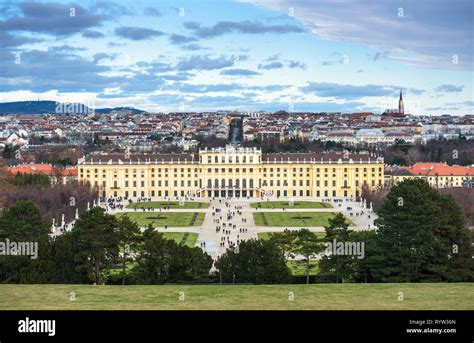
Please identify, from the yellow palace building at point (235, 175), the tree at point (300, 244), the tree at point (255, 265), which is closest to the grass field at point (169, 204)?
the yellow palace building at point (235, 175)

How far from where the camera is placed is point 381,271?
23828 mm

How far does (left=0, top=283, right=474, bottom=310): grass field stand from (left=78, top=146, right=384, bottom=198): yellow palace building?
60.1 m

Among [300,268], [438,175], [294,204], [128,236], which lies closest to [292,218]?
[294,204]

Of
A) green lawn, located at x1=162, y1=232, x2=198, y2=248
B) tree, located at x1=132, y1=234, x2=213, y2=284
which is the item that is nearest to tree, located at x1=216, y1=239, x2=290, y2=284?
tree, located at x1=132, y1=234, x2=213, y2=284

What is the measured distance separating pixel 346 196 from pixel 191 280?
52245 mm

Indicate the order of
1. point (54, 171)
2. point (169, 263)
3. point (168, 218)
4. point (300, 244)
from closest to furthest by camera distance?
point (169, 263)
point (300, 244)
point (168, 218)
point (54, 171)

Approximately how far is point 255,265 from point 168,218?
29.3 meters

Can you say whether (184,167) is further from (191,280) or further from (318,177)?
(191,280)

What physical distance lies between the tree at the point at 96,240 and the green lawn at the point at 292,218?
78.0ft

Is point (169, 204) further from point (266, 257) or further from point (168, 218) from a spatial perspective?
point (266, 257)

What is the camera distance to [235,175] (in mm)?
77938
